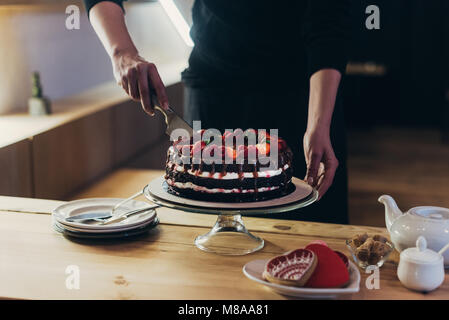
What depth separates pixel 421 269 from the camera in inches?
42.9

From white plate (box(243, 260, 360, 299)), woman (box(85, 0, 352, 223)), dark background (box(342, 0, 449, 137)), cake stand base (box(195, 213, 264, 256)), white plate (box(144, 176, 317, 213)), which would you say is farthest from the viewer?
dark background (box(342, 0, 449, 137))

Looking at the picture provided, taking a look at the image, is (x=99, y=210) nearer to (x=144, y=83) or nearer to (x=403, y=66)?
(x=144, y=83)

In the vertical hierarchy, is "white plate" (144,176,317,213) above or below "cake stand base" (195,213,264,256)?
above

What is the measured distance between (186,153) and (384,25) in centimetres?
600

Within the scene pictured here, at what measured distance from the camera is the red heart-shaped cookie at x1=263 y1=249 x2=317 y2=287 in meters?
1.06

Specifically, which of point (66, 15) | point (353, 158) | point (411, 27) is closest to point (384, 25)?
point (411, 27)

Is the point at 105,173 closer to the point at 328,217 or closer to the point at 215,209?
the point at 328,217

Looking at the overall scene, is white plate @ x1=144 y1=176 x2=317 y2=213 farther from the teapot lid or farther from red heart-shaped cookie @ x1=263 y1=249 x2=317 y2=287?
the teapot lid

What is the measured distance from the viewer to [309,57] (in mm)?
1619

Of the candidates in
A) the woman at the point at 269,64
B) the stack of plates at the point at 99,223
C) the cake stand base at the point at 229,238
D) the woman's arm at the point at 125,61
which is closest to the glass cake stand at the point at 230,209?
the cake stand base at the point at 229,238

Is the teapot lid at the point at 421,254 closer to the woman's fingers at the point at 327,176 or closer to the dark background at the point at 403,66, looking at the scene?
the woman's fingers at the point at 327,176

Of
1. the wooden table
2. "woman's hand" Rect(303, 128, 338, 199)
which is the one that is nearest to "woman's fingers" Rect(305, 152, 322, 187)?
"woman's hand" Rect(303, 128, 338, 199)

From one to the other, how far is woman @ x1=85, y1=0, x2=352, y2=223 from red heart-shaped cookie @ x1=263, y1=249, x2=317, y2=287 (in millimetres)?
531
